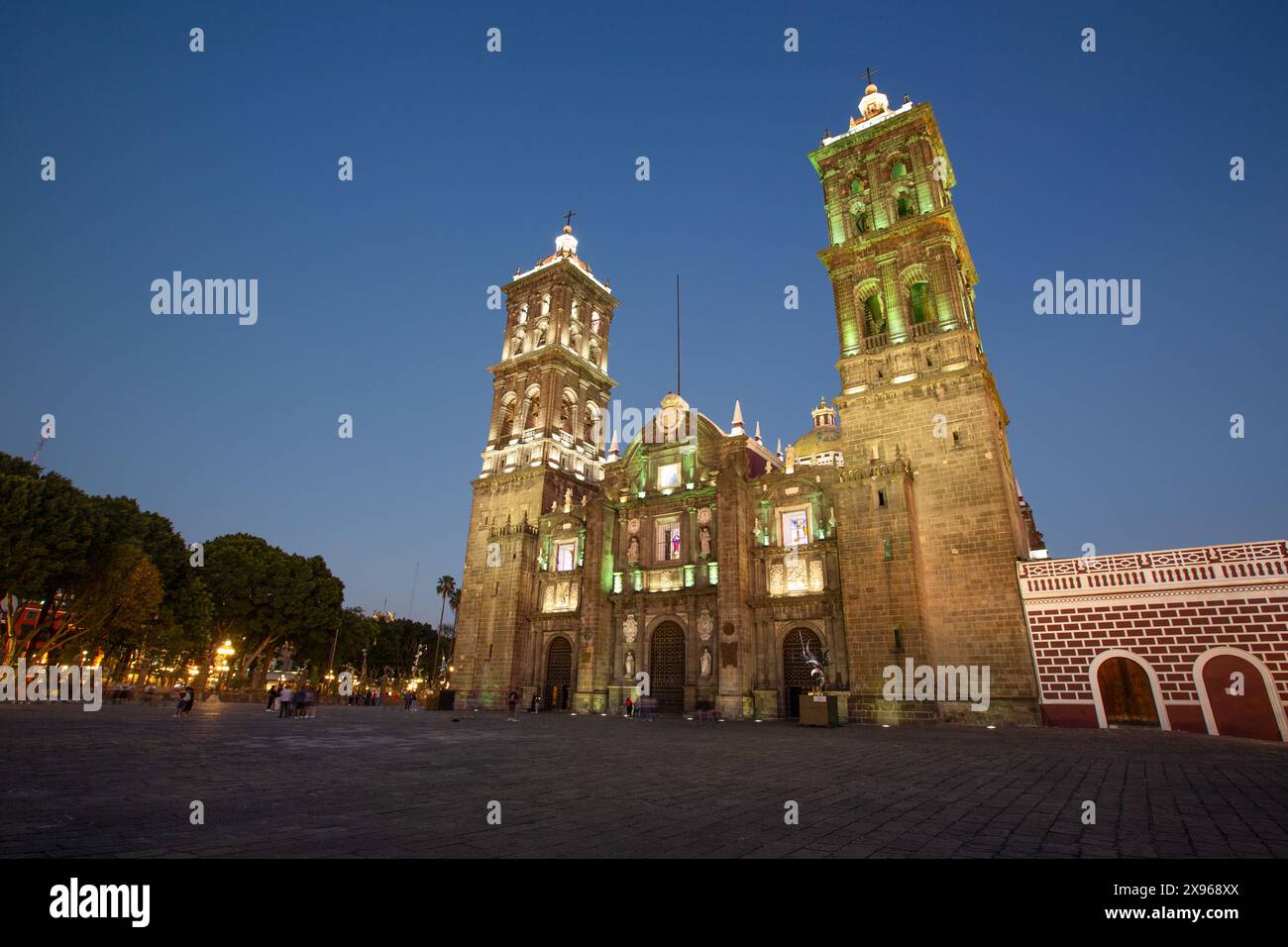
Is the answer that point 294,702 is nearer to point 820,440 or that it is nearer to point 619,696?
point 619,696

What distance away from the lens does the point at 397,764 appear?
8875 mm

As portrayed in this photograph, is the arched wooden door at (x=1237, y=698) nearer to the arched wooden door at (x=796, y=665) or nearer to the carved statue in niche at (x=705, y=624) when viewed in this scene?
the arched wooden door at (x=796, y=665)

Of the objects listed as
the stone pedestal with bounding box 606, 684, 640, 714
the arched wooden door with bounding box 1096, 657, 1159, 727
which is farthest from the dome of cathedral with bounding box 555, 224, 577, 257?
the arched wooden door with bounding box 1096, 657, 1159, 727

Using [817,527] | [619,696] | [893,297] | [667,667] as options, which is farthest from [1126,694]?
[619,696]

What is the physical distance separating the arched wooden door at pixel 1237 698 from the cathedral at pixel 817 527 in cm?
489

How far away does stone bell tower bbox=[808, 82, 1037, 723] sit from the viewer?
23.5 m

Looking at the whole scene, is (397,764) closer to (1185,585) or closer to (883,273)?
(1185,585)

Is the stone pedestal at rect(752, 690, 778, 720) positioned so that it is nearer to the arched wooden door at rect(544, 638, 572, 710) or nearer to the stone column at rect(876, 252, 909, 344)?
the arched wooden door at rect(544, 638, 572, 710)

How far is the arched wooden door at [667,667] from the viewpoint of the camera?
3097 cm

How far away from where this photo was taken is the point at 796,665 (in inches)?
1123

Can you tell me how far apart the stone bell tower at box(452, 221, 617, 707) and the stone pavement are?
980 inches

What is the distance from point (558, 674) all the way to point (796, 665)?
14.6 meters
